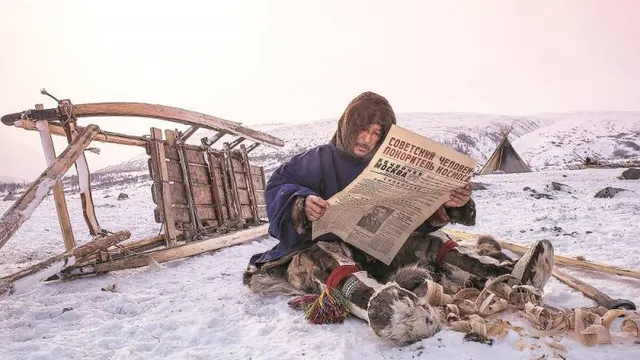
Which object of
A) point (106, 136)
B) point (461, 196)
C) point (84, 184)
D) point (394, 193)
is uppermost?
point (106, 136)

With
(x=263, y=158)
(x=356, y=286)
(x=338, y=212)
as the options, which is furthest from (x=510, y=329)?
(x=263, y=158)

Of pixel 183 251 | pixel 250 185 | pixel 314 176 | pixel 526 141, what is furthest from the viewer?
pixel 526 141

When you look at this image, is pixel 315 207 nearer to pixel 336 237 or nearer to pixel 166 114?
pixel 336 237

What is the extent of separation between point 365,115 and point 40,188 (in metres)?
2.40

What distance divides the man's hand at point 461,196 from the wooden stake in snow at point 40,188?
270cm

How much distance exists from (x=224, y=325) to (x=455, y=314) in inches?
44.4

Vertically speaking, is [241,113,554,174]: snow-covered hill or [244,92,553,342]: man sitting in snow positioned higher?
[244,92,553,342]: man sitting in snow

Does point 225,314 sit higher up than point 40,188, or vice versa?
point 40,188

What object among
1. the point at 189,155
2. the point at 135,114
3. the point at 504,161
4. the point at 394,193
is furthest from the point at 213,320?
the point at 504,161

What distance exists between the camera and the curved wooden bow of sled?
12.1ft

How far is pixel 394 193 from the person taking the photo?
6.69ft

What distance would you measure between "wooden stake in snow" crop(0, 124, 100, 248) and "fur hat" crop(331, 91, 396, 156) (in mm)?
2222

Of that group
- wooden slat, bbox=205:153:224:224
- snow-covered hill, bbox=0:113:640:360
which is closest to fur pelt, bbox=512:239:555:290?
snow-covered hill, bbox=0:113:640:360

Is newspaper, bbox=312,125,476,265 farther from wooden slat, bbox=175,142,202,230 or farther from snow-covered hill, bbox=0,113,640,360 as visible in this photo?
wooden slat, bbox=175,142,202,230
